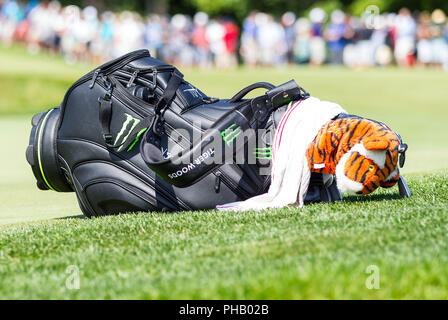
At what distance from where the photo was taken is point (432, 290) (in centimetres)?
261

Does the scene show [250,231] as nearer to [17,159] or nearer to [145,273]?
[145,273]

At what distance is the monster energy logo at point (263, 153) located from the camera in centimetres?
440

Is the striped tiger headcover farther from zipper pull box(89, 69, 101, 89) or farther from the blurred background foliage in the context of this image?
the blurred background foliage

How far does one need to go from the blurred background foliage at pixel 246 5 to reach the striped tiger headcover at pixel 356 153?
34350mm

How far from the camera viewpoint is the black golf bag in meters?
4.27

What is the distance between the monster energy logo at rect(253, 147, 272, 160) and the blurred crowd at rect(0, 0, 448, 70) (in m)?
22.1

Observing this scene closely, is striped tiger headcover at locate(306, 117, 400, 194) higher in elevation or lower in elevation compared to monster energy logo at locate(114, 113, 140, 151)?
lower

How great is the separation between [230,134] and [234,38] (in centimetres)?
2476

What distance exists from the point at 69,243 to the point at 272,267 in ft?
4.10

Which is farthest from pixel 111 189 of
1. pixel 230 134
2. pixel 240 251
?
pixel 240 251

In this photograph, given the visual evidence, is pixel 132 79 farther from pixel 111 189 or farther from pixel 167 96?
pixel 111 189

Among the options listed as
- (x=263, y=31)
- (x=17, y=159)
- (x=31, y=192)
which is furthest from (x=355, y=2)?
(x=31, y=192)

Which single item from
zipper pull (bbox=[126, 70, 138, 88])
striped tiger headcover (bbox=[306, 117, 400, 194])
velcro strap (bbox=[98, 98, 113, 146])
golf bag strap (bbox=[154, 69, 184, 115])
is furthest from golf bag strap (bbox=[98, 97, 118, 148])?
striped tiger headcover (bbox=[306, 117, 400, 194])

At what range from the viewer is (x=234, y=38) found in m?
28.5
